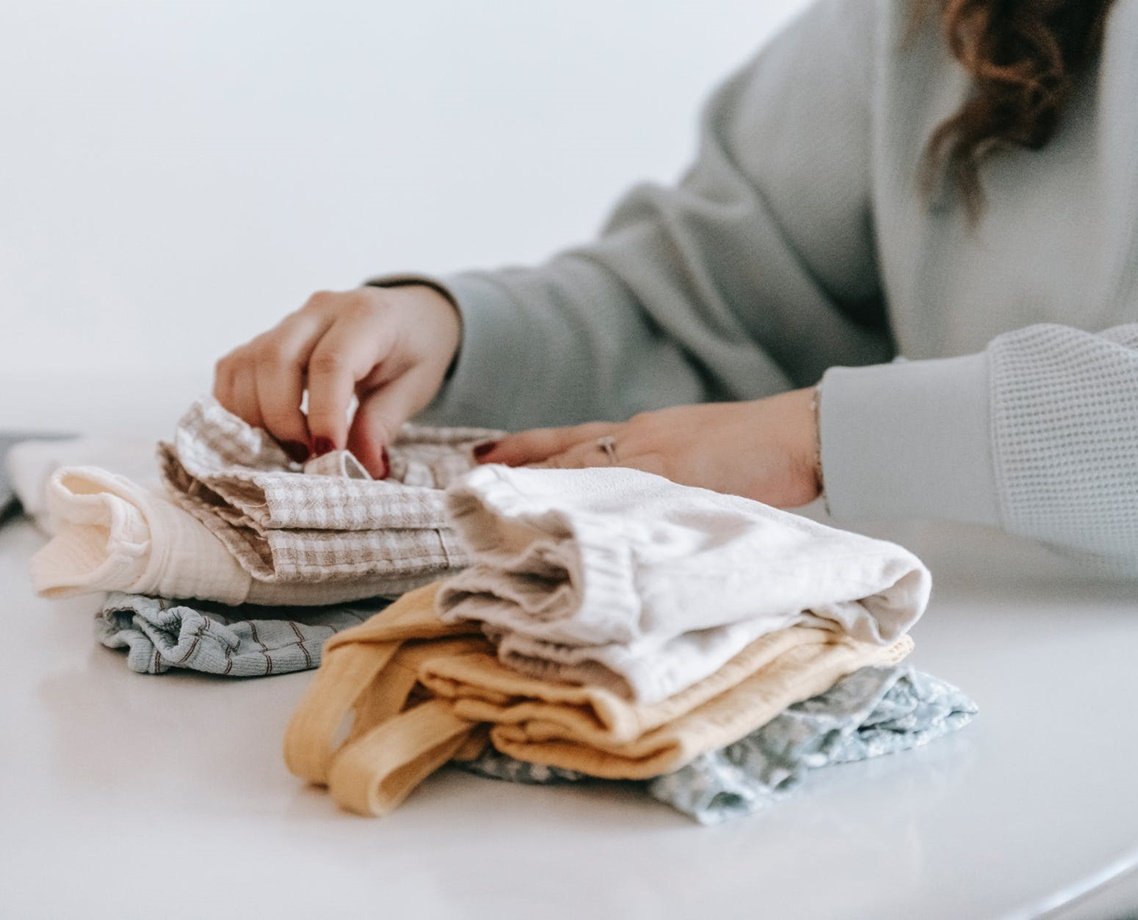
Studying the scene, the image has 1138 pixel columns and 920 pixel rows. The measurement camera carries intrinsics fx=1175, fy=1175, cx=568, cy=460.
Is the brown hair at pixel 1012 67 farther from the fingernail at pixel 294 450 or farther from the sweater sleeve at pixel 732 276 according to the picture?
the fingernail at pixel 294 450

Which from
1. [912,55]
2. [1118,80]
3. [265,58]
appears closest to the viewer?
[1118,80]

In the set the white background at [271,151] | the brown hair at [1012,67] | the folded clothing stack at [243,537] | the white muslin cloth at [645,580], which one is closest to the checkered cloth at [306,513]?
the folded clothing stack at [243,537]

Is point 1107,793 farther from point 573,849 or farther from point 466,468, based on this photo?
point 466,468

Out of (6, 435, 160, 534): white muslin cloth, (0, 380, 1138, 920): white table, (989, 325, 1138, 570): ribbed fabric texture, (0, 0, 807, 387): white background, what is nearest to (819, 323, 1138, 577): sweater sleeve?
(989, 325, 1138, 570): ribbed fabric texture

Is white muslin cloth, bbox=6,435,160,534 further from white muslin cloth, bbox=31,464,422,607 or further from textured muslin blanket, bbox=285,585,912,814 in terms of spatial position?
textured muslin blanket, bbox=285,585,912,814

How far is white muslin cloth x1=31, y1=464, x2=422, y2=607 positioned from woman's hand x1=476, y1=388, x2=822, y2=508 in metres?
0.17

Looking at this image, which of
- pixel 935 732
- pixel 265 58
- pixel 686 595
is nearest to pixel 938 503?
pixel 935 732

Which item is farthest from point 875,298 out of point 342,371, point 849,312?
point 342,371

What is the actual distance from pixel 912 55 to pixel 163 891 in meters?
0.80

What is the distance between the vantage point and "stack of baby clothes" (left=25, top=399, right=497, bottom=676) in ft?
1.65

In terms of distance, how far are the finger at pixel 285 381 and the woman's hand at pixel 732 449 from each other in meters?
0.14

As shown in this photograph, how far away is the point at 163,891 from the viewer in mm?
337

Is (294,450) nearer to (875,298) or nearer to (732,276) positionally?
(732,276)

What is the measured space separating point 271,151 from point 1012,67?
823mm
